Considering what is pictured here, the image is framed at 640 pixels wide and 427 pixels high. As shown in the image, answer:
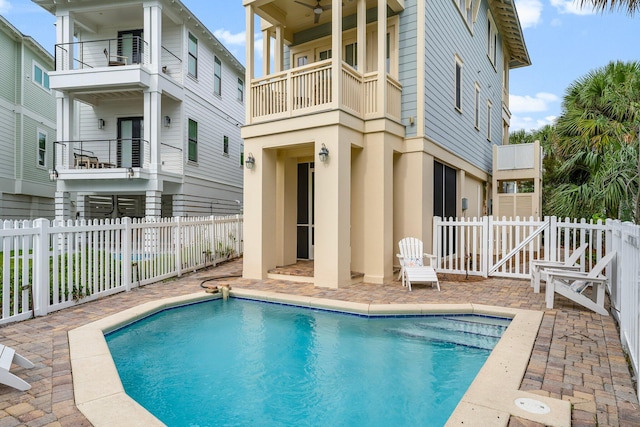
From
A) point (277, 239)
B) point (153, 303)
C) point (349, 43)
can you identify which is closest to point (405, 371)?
point (153, 303)

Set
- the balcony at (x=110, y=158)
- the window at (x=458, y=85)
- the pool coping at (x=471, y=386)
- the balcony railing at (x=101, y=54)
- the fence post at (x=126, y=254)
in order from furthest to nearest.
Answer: the balcony railing at (x=101, y=54), the balcony at (x=110, y=158), the window at (x=458, y=85), the fence post at (x=126, y=254), the pool coping at (x=471, y=386)

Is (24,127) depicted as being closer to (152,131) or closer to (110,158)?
(110,158)

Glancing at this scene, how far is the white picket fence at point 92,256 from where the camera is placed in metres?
5.65

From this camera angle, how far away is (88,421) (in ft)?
9.65

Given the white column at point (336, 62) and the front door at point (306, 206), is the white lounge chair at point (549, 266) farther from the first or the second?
the front door at point (306, 206)

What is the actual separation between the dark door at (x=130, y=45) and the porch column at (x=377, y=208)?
35.8 feet

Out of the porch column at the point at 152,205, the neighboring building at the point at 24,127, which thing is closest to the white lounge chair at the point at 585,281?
the porch column at the point at 152,205

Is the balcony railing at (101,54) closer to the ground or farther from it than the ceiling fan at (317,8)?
farther from it

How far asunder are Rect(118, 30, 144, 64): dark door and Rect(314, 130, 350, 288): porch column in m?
10.5

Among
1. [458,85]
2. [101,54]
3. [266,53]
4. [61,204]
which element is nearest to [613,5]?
[458,85]

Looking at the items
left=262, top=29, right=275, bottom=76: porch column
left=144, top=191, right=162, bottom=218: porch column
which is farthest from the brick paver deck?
left=262, top=29, right=275, bottom=76: porch column

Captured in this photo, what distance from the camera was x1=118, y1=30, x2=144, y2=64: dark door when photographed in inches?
591

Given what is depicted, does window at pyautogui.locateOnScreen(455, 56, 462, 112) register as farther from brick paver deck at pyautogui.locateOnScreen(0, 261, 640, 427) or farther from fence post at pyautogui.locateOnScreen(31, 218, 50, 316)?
fence post at pyautogui.locateOnScreen(31, 218, 50, 316)

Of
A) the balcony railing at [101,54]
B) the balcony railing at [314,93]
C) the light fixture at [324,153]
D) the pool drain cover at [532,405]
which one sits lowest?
the pool drain cover at [532,405]
